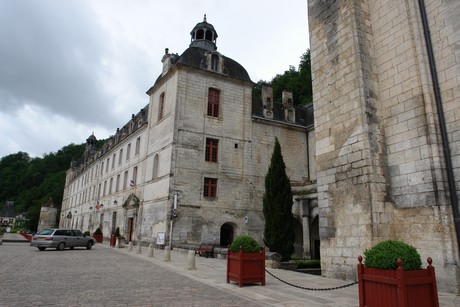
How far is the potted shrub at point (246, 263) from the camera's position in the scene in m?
7.60

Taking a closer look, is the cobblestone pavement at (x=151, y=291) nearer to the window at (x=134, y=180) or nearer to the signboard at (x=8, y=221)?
the window at (x=134, y=180)

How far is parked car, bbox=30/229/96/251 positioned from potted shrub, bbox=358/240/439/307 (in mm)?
16856

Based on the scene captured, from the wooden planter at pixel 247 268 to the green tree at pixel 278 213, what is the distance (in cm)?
774

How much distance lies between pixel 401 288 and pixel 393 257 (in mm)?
440

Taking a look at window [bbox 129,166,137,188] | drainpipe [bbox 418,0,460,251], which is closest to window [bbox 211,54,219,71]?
window [bbox 129,166,137,188]

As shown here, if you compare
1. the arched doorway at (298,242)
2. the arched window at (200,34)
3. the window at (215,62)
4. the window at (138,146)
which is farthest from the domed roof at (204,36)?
the arched doorway at (298,242)

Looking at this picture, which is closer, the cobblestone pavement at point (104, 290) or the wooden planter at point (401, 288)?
the wooden planter at point (401, 288)

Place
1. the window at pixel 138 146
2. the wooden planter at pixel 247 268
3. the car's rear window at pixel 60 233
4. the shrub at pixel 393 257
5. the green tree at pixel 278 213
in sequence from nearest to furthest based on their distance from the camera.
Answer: the shrub at pixel 393 257, the wooden planter at pixel 247 268, the green tree at pixel 278 213, the car's rear window at pixel 60 233, the window at pixel 138 146

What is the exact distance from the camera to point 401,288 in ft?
14.5

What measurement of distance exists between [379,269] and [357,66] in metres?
6.10

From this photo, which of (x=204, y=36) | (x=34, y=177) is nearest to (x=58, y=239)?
(x=204, y=36)

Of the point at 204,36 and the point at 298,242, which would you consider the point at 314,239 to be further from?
the point at 204,36

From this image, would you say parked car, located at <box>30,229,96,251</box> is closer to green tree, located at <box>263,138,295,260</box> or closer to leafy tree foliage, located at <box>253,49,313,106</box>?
green tree, located at <box>263,138,295,260</box>

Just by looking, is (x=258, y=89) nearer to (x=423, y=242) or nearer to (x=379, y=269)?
(x=423, y=242)
